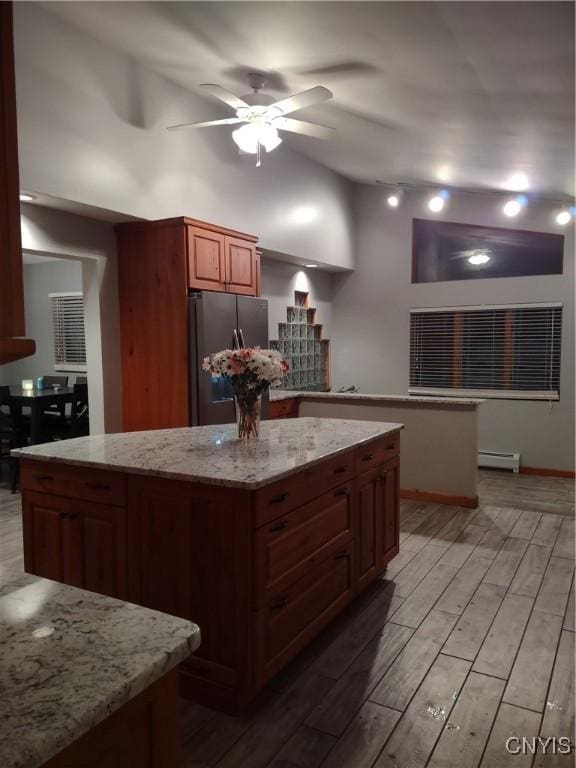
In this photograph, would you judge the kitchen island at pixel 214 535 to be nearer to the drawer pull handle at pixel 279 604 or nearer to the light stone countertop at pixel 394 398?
the drawer pull handle at pixel 279 604

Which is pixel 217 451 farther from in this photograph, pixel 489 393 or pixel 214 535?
pixel 489 393

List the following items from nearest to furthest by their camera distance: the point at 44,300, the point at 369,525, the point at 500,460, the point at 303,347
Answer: the point at 369,525
the point at 500,460
the point at 303,347
the point at 44,300

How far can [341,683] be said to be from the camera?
2.16 m

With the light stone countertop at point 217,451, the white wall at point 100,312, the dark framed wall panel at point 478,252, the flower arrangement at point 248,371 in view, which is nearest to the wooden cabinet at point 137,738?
the light stone countertop at point 217,451

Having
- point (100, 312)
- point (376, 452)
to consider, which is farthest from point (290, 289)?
point (376, 452)

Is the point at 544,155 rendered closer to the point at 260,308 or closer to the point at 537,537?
the point at 260,308

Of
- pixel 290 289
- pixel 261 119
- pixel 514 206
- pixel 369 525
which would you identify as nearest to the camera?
pixel 369 525

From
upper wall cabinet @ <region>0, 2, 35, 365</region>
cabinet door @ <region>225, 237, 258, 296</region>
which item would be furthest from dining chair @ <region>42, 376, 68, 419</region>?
upper wall cabinet @ <region>0, 2, 35, 365</region>

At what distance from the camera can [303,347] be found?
6480mm

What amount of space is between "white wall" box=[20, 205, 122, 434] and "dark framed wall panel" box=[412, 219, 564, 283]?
386cm

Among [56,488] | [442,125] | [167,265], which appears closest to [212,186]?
[167,265]

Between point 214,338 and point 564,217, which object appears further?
point 564,217

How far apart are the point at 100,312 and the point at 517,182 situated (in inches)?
155

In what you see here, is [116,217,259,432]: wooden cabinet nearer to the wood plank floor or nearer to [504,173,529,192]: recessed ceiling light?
the wood plank floor
